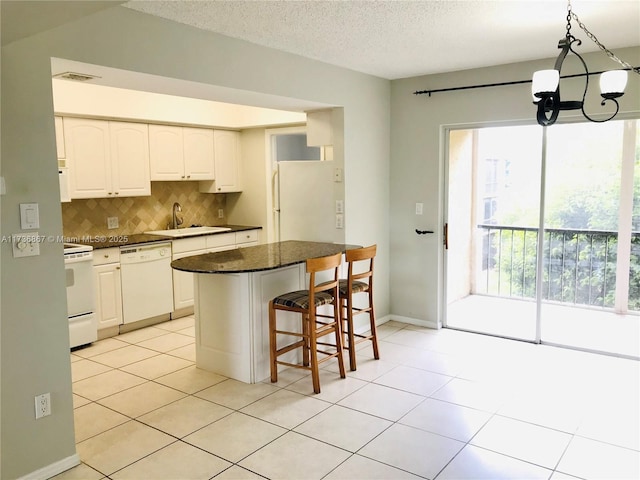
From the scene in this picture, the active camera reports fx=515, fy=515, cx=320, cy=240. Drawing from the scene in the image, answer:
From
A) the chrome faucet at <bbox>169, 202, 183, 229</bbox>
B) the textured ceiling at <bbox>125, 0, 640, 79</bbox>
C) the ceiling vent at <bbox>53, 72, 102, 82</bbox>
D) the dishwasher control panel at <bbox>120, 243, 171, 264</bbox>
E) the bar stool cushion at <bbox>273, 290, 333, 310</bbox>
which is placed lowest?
the bar stool cushion at <bbox>273, 290, 333, 310</bbox>

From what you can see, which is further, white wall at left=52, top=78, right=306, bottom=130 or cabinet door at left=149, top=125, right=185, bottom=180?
A: cabinet door at left=149, top=125, right=185, bottom=180

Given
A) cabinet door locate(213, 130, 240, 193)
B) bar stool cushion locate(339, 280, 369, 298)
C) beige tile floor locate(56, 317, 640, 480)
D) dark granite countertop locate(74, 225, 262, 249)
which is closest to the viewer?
beige tile floor locate(56, 317, 640, 480)

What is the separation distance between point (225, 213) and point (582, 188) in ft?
14.3

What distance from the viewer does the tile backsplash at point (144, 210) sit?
535 cm

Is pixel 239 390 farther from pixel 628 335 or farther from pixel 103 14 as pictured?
pixel 628 335

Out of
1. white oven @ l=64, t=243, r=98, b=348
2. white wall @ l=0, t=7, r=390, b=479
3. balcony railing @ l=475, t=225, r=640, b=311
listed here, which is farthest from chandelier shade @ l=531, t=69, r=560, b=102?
white oven @ l=64, t=243, r=98, b=348

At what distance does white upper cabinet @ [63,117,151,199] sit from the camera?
4922 mm

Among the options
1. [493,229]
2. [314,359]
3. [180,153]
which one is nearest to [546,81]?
[314,359]

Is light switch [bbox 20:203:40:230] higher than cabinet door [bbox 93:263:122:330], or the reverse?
light switch [bbox 20:203:40:230]

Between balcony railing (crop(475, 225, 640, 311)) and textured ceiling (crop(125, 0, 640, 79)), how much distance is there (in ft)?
5.23

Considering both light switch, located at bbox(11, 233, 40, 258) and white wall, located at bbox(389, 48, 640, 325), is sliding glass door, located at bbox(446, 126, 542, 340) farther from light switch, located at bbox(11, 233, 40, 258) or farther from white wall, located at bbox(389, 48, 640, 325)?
light switch, located at bbox(11, 233, 40, 258)

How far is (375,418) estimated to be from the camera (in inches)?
132

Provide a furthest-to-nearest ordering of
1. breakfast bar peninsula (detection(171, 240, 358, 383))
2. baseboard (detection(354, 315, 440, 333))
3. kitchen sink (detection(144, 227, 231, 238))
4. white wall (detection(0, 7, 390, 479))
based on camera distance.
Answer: kitchen sink (detection(144, 227, 231, 238))
baseboard (detection(354, 315, 440, 333))
breakfast bar peninsula (detection(171, 240, 358, 383))
white wall (detection(0, 7, 390, 479))

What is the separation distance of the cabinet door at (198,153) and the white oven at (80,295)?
171 centimetres
